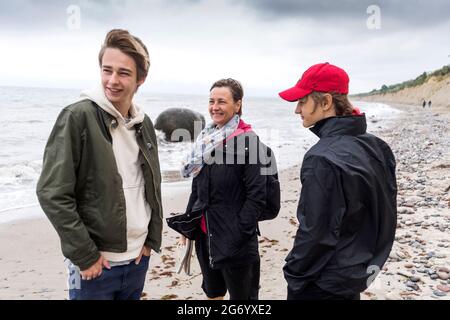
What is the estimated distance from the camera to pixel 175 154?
16641 millimetres

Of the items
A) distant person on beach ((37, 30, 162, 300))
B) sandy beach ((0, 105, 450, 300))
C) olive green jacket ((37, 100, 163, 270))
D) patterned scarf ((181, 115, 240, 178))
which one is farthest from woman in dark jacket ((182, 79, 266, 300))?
sandy beach ((0, 105, 450, 300))

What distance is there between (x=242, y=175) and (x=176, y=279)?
2.43m

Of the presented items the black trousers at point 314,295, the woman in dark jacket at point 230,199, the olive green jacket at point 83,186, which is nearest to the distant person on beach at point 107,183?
the olive green jacket at point 83,186

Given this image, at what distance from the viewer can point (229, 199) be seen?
126 inches

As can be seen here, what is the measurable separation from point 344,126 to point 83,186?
1.61m

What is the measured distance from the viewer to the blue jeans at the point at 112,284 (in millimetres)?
2268

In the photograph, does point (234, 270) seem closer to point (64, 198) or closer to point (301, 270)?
point (301, 270)

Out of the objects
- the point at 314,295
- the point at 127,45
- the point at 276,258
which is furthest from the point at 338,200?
the point at 276,258

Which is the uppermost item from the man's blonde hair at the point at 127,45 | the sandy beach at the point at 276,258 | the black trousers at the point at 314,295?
the man's blonde hair at the point at 127,45

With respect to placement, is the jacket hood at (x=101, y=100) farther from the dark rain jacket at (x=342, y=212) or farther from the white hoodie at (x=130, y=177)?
the dark rain jacket at (x=342, y=212)

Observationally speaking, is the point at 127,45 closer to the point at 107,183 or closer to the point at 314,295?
the point at 107,183

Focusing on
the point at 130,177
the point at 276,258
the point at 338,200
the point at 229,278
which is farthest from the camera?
the point at 276,258

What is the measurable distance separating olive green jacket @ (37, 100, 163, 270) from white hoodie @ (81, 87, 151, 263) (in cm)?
7

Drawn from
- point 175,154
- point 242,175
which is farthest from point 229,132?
point 175,154
